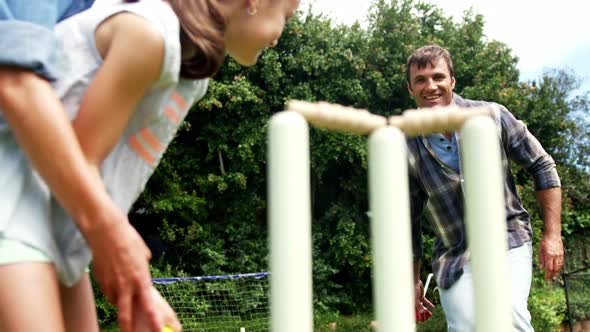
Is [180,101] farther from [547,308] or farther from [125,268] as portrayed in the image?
[547,308]

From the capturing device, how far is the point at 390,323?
74cm

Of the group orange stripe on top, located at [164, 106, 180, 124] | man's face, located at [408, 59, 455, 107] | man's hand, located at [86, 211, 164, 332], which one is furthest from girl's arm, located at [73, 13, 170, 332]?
man's face, located at [408, 59, 455, 107]

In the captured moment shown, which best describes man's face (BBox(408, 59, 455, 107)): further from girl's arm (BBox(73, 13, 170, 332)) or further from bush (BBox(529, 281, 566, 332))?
bush (BBox(529, 281, 566, 332))

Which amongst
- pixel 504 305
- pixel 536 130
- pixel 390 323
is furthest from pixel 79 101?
pixel 536 130

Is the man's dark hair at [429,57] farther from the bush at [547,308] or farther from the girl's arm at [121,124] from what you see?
the bush at [547,308]

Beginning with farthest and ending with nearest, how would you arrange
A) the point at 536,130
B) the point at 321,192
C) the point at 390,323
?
the point at 536,130
the point at 321,192
the point at 390,323

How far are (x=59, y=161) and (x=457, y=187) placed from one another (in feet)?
6.44

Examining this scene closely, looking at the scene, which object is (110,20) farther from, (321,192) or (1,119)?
(321,192)

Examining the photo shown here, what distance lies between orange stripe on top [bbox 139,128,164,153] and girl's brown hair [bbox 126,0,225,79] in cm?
10

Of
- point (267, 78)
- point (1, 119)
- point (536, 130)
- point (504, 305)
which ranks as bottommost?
point (504, 305)

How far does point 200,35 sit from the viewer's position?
847 mm

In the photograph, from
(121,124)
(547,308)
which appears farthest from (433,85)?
(547,308)

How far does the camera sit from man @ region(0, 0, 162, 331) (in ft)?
2.35

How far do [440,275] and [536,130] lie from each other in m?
9.05
